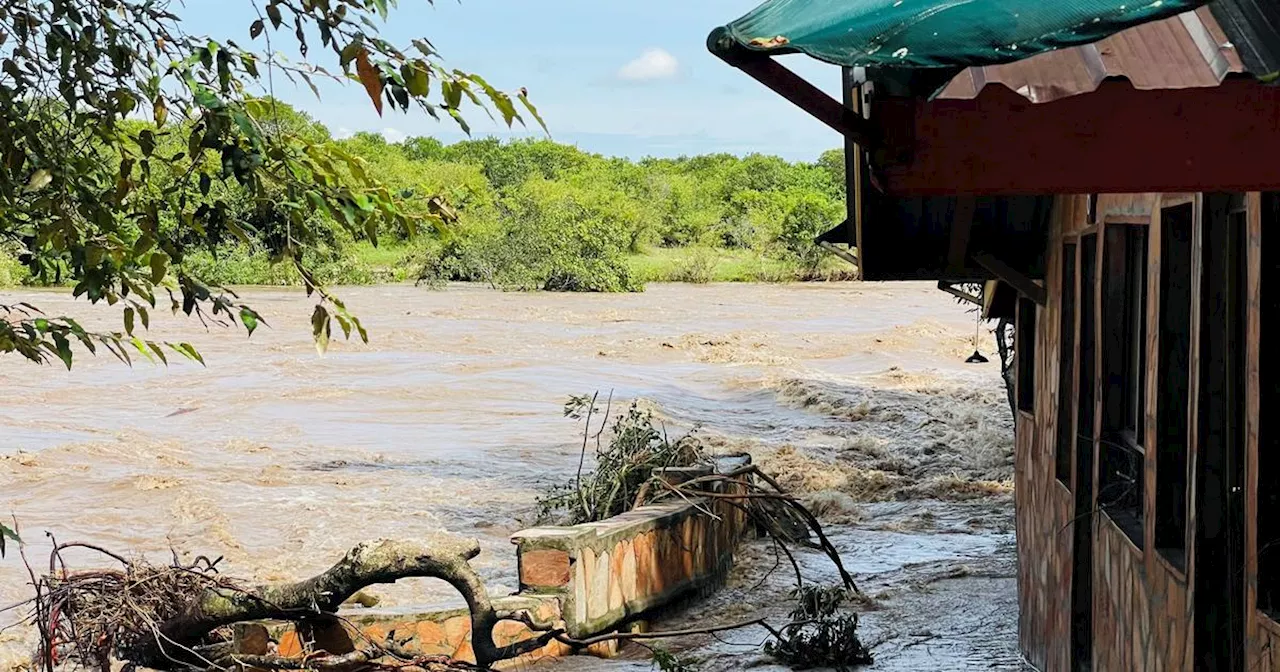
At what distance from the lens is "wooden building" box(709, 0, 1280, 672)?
251 centimetres

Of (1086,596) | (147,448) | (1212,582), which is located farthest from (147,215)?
(147,448)

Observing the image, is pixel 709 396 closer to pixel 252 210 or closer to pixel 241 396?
pixel 241 396

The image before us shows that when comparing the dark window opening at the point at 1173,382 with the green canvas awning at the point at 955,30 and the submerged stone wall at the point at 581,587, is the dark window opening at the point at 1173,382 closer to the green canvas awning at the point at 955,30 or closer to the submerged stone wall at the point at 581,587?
the green canvas awning at the point at 955,30

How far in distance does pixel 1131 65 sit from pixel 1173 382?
3053mm

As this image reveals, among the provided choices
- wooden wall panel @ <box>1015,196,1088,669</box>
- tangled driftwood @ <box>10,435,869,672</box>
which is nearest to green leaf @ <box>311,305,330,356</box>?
tangled driftwood @ <box>10,435,869,672</box>

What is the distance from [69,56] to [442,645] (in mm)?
5882

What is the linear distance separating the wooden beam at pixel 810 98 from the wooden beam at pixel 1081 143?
3 centimetres

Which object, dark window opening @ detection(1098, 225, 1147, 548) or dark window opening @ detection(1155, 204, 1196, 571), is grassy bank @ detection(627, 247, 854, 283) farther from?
dark window opening @ detection(1155, 204, 1196, 571)

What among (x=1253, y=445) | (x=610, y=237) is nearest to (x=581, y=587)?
(x=1253, y=445)

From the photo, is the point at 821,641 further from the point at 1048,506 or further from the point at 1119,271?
the point at 1119,271

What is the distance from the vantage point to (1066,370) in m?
7.74

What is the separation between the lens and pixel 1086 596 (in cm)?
724

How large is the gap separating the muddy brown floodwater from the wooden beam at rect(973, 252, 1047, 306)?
2.82 m

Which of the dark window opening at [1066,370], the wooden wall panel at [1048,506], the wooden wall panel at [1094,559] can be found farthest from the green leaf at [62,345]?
the dark window opening at [1066,370]
